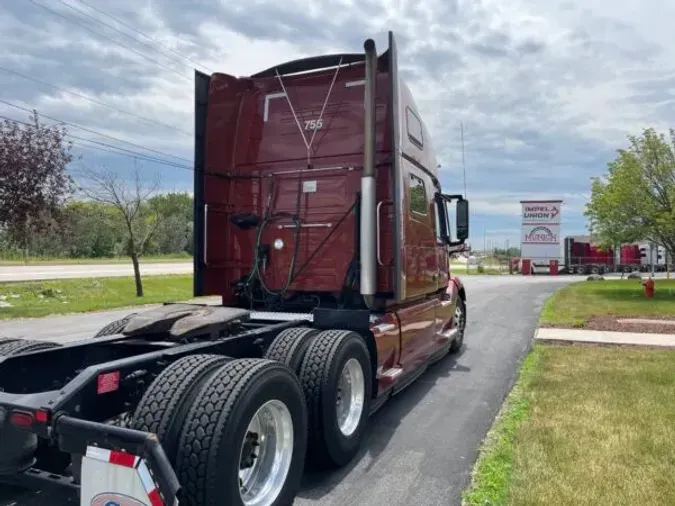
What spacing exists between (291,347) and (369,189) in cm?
162

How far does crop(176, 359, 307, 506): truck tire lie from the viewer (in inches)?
109

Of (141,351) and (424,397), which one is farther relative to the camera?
(424,397)

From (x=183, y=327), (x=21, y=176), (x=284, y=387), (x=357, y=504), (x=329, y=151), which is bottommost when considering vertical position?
(x=357, y=504)

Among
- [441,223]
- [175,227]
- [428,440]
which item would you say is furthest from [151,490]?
[175,227]

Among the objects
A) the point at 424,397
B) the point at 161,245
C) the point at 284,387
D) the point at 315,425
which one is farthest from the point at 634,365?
the point at 161,245

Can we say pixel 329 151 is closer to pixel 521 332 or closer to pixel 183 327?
pixel 183 327

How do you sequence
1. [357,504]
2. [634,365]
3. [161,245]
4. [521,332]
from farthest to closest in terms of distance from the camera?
[161,245]
[521,332]
[634,365]
[357,504]

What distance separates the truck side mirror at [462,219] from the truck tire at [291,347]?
439cm

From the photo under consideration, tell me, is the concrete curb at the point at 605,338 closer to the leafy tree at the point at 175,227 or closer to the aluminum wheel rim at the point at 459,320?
the aluminum wheel rim at the point at 459,320

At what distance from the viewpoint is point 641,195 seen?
2089 centimetres

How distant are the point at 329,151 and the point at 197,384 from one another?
3698 mm

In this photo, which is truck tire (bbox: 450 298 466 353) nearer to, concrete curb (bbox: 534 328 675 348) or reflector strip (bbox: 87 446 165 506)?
concrete curb (bbox: 534 328 675 348)

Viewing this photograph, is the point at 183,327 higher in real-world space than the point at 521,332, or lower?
higher

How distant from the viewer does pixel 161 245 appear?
7312 centimetres
